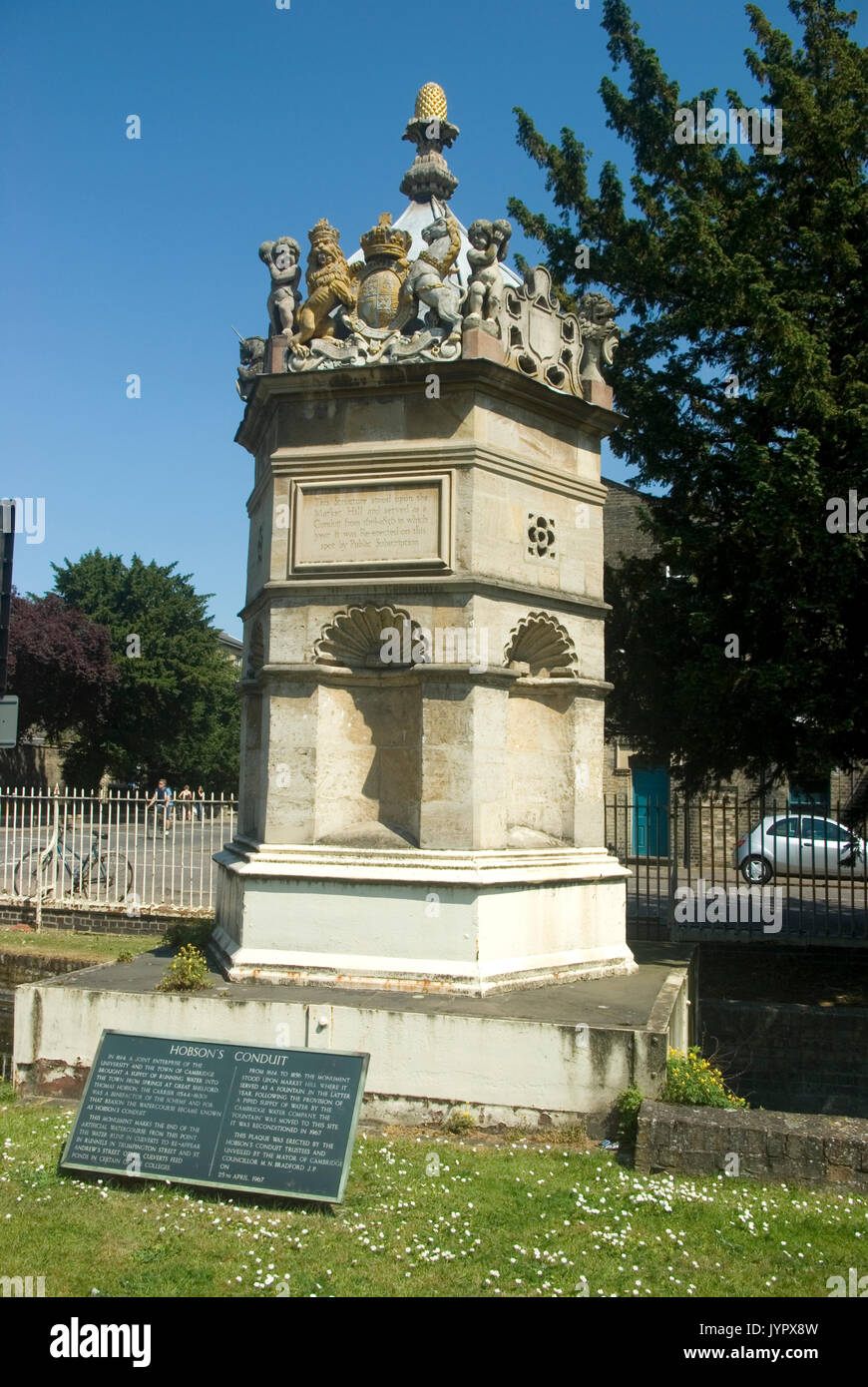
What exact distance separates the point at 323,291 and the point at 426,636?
3174mm

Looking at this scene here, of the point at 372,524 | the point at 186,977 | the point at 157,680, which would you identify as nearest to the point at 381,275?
the point at 372,524

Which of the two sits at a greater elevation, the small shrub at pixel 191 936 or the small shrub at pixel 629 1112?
the small shrub at pixel 191 936

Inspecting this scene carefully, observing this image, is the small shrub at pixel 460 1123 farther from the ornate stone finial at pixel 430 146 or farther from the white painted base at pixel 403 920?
the ornate stone finial at pixel 430 146

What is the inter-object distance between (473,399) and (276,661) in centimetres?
261

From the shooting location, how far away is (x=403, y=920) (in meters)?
7.55

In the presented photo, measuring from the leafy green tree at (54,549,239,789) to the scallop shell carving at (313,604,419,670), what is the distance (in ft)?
113

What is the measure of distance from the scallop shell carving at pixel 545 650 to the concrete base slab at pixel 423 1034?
2.65 m

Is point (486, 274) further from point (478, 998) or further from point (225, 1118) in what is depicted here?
point (225, 1118)

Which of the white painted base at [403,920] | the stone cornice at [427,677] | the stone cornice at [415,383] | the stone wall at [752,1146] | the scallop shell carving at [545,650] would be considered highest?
the stone cornice at [415,383]

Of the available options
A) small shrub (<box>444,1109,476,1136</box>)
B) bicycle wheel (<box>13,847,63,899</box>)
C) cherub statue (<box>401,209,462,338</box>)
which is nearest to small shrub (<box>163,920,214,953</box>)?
small shrub (<box>444,1109,476,1136</box>)

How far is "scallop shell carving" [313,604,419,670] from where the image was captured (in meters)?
8.12

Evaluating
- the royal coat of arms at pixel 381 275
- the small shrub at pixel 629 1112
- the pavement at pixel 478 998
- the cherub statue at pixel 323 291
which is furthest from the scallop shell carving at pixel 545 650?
the small shrub at pixel 629 1112

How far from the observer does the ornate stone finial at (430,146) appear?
1062 centimetres
